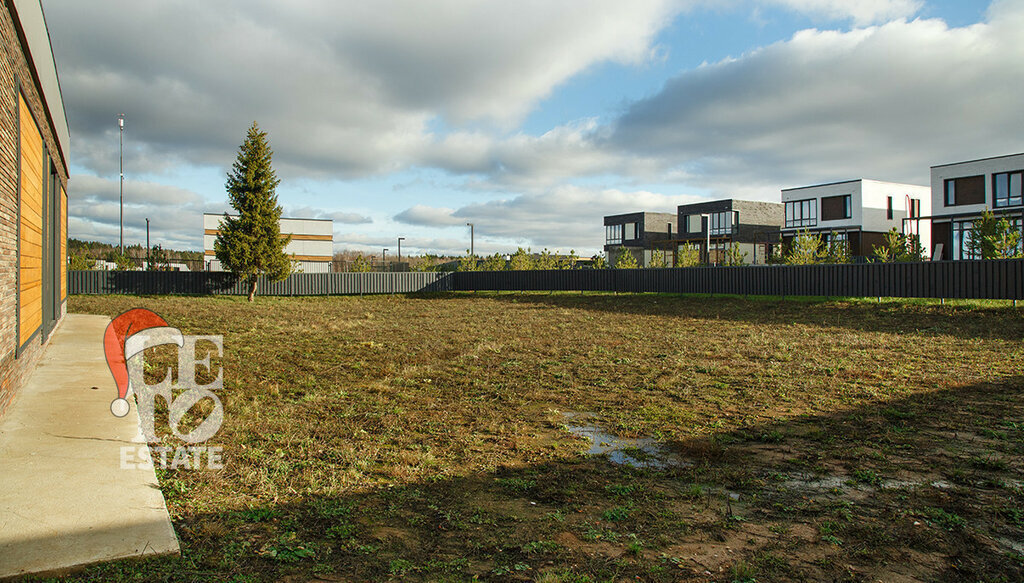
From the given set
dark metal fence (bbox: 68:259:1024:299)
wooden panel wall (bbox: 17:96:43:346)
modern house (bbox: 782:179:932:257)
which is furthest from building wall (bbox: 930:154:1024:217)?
wooden panel wall (bbox: 17:96:43:346)

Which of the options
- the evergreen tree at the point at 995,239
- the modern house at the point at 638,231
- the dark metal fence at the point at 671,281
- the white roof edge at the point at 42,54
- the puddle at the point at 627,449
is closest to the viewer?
the puddle at the point at 627,449

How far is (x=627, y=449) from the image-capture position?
511cm

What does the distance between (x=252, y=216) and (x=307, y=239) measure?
23020 millimetres

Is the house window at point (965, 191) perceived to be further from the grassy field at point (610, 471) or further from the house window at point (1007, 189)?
the grassy field at point (610, 471)

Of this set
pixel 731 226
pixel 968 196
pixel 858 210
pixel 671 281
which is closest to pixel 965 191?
pixel 968 196

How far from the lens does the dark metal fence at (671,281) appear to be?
16.5 m

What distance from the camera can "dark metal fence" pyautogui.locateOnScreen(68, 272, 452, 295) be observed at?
94.4 feet

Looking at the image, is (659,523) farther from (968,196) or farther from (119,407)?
(968,196)

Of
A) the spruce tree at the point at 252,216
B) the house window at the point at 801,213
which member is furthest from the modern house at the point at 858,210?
the spruce tree at the point at 252,216

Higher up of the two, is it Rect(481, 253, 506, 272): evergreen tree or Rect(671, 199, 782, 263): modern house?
Rect(671, 199, 782, 263): modern house

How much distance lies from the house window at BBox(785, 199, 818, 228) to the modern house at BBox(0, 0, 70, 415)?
48.5m

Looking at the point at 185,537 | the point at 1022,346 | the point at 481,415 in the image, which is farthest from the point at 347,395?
the point at 1022,346

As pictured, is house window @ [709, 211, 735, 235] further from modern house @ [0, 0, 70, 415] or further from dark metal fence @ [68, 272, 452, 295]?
modern house @ [0, 0, 70, 415]

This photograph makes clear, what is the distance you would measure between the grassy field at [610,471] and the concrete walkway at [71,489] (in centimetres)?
19
